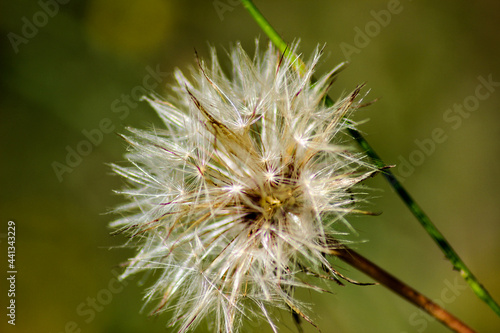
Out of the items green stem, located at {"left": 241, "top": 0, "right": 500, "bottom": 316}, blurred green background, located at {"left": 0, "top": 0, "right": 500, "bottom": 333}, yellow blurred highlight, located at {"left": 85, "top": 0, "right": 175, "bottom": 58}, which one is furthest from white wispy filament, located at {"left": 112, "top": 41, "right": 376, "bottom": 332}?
yellow blurred highlight, located at {"left": 85, "top": 0, "right": 175, "bottom": 58}

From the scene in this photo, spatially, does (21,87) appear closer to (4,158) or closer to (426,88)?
(4,158)

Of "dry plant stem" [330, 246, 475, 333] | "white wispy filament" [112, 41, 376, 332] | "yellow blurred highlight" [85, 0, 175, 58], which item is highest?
"yellow blurred highlight" [85, 0, 175, 58]

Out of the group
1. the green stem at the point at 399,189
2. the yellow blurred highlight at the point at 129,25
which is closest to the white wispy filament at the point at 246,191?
the green stem at the point at 399,189

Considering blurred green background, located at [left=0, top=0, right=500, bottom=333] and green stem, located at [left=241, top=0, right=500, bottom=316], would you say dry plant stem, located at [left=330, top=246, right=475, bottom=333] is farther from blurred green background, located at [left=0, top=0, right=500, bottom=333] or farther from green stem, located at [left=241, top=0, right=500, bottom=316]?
blurred green background, located at [left=0, top=0, right=500, bottom=333]

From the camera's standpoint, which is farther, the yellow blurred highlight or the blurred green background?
the yellow blurred highlight

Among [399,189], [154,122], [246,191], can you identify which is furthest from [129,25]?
[399,189]

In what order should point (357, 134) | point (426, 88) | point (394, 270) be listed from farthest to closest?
point (426, 88) < point (394, 270) < point (357, 134)

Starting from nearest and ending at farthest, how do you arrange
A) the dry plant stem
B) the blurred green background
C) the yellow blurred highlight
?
the dry plant stem
the blurred green background
the yellow blurred highlight

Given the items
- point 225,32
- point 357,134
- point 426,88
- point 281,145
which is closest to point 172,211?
point 281,145
